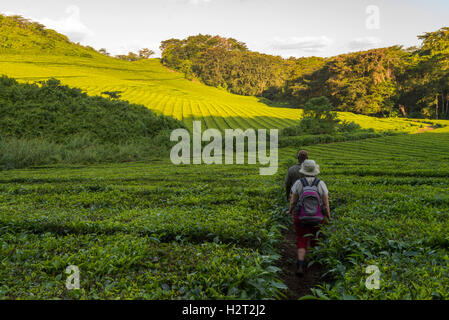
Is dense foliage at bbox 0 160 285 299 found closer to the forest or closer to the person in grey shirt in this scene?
the person in grey shirt

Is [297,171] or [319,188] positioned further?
[297,171]

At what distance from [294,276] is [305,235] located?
863 mm

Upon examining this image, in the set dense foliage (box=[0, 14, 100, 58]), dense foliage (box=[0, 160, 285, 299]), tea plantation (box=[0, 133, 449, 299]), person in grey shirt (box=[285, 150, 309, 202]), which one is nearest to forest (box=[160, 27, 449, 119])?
tea plantation (box=[0, 133, 449, 299])

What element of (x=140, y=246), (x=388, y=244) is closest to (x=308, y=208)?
(x=388, y=244)

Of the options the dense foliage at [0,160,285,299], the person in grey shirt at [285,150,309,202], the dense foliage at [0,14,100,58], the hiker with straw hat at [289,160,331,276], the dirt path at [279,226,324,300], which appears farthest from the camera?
the dense foliage at [0,14,100,58]

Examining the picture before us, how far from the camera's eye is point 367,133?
4378 cm

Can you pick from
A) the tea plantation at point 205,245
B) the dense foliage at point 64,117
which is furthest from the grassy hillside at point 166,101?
the tea plantation at point 205,245

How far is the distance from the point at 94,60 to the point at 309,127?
85.1 metres

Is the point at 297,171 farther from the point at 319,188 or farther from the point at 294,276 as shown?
the point at 294,276

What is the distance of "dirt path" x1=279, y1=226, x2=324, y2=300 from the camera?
495 centimetres

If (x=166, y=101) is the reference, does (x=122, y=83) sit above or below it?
above

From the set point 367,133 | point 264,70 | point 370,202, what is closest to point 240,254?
point 370,202

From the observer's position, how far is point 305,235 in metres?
5.86
